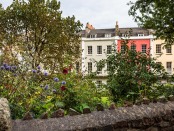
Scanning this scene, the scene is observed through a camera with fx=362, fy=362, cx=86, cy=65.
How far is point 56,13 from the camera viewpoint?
2848cm

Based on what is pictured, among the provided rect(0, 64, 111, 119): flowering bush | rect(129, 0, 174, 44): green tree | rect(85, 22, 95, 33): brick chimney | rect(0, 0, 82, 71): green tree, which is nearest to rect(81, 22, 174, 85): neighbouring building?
rect(85, 22, 95, 33): brick chimney

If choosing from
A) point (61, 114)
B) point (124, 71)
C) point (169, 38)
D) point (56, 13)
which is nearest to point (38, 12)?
point (56, 13)

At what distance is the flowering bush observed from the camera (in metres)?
5.41

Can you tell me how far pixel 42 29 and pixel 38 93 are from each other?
23236mm

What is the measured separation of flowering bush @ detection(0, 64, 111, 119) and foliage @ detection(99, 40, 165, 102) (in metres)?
1.02

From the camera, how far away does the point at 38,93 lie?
596 centimetres

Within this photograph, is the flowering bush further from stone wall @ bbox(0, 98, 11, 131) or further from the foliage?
stone wall @ bbox(0, 98, 11, 131)

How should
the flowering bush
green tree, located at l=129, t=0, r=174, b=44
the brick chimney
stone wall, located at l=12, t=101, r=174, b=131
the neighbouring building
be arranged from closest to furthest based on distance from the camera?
stone wall, located at l=12, t=101, r=174, b=131 → the flowering bush → green tree, located at l=129, t=0, r=174, b=44 → the neighbouring building → the brick chimney

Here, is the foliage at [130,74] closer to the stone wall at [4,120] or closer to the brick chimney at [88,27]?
the stone wall at [4,120]

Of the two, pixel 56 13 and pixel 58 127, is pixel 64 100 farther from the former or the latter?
pixel 56 13

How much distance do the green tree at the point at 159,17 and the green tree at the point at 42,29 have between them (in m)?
8.76

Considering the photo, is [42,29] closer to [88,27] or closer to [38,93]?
[38,93]

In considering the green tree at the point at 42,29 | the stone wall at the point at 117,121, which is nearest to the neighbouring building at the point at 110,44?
the green tree at the point at 42,29

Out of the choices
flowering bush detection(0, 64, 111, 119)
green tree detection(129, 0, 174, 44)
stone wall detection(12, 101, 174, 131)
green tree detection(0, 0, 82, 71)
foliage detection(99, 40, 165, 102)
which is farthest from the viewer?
green tree detection(0, 0, 82, 71)
